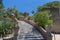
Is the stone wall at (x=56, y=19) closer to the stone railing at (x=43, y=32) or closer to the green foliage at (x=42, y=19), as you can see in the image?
the green foliage at (x=42, y=19)

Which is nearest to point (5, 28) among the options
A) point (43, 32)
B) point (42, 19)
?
point (42, 19)

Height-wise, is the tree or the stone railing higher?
the tree

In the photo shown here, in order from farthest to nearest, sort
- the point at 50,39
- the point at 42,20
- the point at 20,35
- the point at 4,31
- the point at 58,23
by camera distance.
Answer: the point at 58,23, the point at 4,31, the point at 42,20, the point at 20,35, the point at 50,39

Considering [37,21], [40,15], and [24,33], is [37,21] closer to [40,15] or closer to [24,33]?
[40,15]

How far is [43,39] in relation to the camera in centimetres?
1736

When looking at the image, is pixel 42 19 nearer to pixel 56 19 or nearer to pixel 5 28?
pixel 5 28

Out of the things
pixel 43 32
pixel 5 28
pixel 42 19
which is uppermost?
pixel 42 19

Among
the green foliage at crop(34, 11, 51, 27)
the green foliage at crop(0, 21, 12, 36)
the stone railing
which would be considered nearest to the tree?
the green foliage at crop(34, 11, 51, 27)

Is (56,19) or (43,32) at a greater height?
(56,19)

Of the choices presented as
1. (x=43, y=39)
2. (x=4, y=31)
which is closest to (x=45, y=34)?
(x=43, y=39)

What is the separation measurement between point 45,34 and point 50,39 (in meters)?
1.16

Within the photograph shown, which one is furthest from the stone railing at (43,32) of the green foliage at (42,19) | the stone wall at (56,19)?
the stone wall at (56,19)

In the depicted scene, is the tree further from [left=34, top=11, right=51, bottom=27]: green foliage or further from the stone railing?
the stone railing

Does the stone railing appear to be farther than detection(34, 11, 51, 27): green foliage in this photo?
No
